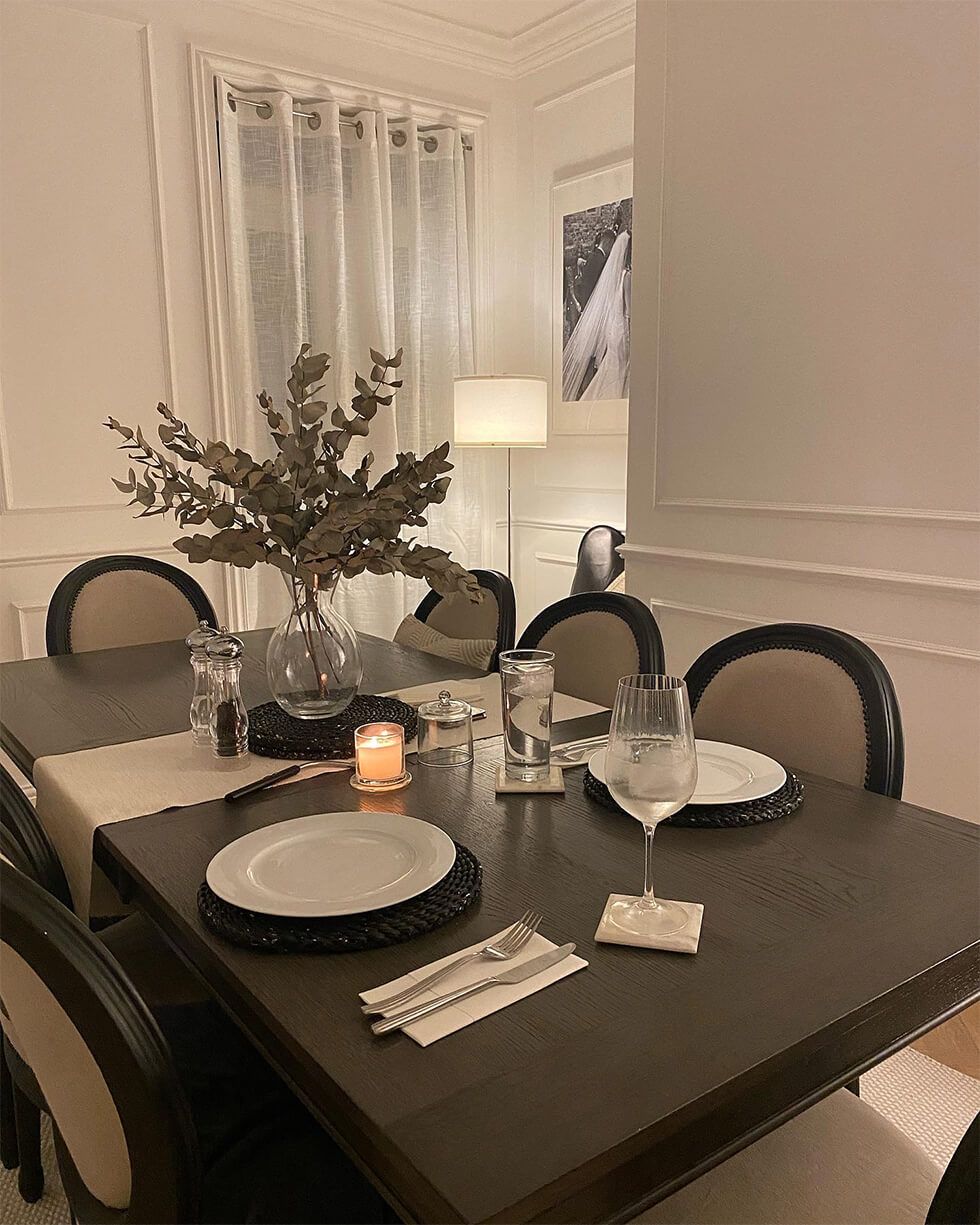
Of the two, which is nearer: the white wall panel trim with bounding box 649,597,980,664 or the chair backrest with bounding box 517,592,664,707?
the chair backrest with bounding box 517,592,664,707

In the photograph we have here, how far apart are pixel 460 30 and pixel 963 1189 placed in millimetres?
4575

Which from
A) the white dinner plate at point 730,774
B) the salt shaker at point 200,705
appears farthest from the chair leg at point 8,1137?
the white dinner plate at point 730,774

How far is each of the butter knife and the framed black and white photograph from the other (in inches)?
134

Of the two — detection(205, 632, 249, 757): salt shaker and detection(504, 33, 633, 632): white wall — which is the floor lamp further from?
detection(205, 632, 249, 757): salt shaker

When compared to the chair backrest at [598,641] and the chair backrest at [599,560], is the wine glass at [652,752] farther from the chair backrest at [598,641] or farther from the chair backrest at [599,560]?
the chair backrest at [599,560]

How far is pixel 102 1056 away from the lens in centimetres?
88

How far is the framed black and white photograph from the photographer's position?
409 centimetres

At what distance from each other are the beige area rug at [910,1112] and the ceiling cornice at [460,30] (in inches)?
149

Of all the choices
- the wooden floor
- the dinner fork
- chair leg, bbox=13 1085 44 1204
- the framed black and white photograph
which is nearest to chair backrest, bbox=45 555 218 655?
chair leg, bbox=13 1085 44 1204

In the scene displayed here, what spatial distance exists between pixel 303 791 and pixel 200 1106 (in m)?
0.43

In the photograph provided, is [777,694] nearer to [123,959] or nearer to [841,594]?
[841,594]

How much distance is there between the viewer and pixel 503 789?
4.63 feet

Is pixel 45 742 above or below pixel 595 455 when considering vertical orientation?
below

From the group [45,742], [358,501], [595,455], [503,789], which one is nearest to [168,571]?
[45,742]
